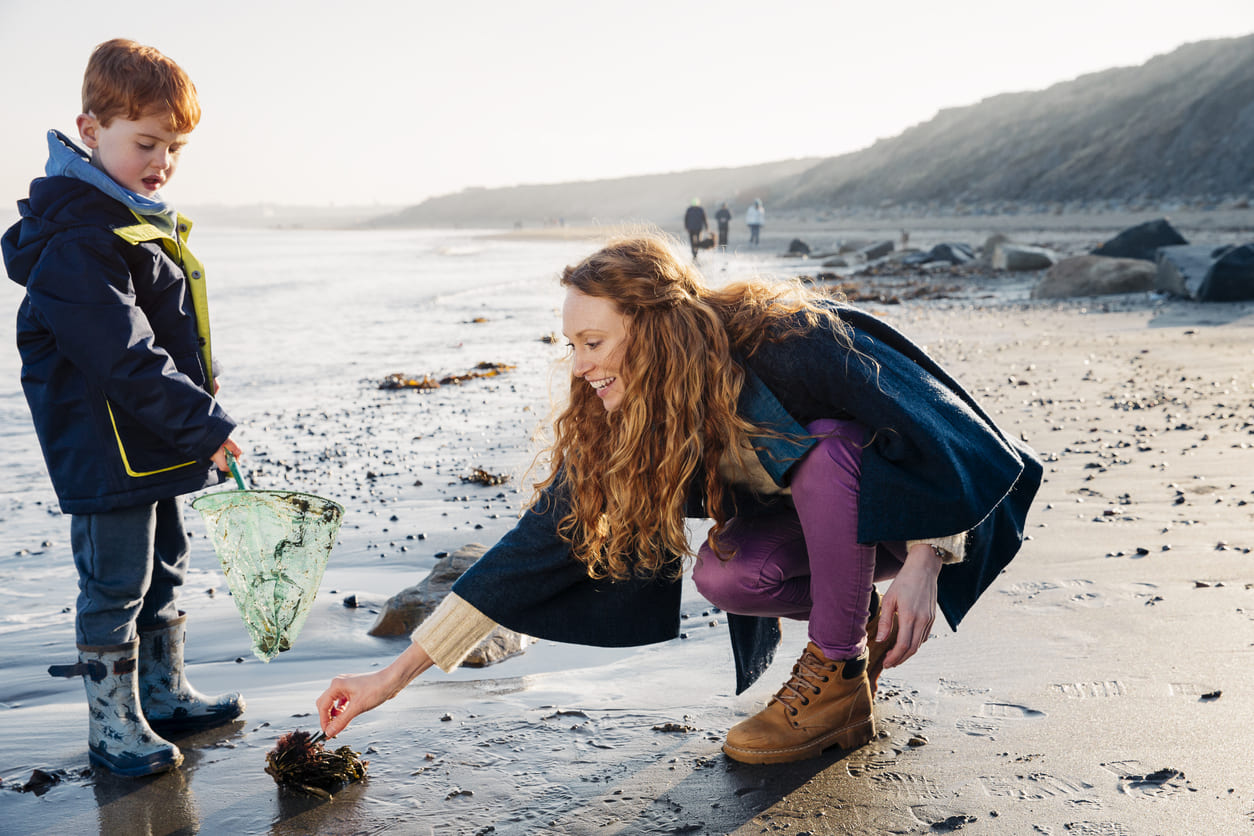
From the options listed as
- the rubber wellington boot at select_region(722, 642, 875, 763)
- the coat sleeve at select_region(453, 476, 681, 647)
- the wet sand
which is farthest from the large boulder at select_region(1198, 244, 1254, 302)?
the coat sleeve at select_region(453, 476, 681, 647)

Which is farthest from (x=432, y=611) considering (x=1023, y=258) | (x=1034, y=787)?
(x=1023, y=258)

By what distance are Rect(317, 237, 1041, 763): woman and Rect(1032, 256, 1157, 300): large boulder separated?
11309 millimetres

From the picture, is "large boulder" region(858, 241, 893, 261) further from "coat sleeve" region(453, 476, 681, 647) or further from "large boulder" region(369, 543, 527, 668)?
"coat sleeve" region(453, 476, 681, 647)

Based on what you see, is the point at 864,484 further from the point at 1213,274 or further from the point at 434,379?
the point at 1213,274

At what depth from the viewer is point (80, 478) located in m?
2.24

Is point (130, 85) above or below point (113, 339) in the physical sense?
above

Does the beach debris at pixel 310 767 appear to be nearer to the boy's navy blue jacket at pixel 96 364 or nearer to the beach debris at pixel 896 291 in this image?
the boy's navy blue jacket at pixel 96 364

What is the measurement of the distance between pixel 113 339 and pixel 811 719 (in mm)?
1747

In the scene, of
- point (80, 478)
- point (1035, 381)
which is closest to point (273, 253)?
point (1035, 381)

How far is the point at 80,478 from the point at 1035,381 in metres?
5.73

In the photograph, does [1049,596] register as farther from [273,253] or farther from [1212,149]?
[1212,149]

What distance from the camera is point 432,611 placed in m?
3.01

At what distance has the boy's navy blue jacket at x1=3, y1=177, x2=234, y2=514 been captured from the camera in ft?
7.18

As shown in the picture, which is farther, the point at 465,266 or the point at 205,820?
the point at 465,266
